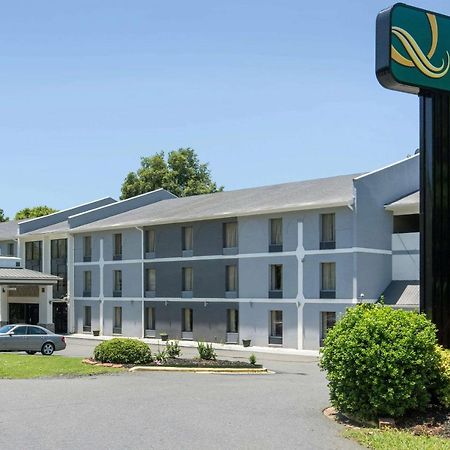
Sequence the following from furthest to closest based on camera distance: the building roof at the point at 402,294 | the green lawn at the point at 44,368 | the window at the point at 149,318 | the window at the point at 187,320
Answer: the window at the point at 149,318
the window at the point at 187,320
the building roof at the point at 402,294
the green lawn at the point at 44,368

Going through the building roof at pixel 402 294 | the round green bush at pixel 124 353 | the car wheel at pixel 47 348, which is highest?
the building roof at pixel 402 294

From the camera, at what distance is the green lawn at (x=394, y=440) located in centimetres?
1209

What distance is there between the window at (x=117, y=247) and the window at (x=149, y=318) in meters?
4.83

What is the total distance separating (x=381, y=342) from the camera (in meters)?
14.2

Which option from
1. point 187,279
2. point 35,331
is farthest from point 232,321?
point 35,331

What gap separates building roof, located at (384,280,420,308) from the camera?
41594 mm

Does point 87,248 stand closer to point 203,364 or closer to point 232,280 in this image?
point 232,280

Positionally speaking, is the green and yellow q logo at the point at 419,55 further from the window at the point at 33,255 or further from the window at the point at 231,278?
the window at the point at 33,255

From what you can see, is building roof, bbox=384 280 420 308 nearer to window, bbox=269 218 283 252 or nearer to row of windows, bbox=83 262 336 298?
row of windows, bbox=83 262 336 298

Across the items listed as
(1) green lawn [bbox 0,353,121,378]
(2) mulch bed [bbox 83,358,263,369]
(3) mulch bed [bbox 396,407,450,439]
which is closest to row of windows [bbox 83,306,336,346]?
(2) mulch bed [bbox 83,358,263,369]

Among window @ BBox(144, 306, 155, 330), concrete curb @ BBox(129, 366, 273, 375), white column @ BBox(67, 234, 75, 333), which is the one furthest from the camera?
white column @ BBox(67, 234, 75, 333)

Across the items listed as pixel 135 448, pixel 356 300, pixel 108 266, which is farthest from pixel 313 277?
pixel 135 448

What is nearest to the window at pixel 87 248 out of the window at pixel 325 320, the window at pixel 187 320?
the window at pixel 187 320

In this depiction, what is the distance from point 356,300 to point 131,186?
44.6m
